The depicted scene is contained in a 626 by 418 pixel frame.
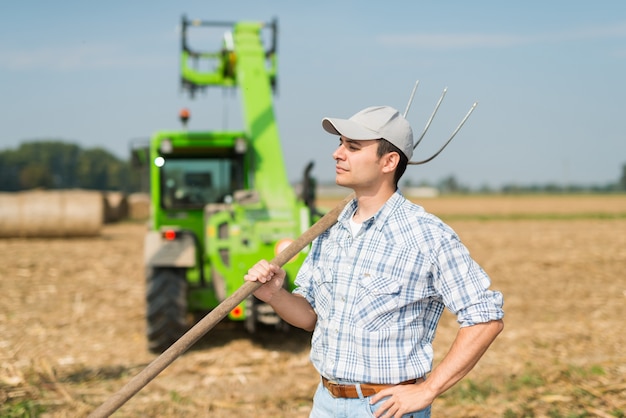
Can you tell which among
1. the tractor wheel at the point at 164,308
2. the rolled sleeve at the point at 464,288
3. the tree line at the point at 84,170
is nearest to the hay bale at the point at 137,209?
the tractor wheel at the point at 164,308

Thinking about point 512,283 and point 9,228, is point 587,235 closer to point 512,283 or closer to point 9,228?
point 512,283

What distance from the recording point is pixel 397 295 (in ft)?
8.03

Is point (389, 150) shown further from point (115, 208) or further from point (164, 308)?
point (115, 208)

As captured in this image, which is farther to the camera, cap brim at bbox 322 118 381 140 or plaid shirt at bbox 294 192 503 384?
cap brim at bbox 322 118 381 140

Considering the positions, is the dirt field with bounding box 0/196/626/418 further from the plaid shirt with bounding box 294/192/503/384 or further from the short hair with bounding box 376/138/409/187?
the short hair with bounding box 376/138/409/187

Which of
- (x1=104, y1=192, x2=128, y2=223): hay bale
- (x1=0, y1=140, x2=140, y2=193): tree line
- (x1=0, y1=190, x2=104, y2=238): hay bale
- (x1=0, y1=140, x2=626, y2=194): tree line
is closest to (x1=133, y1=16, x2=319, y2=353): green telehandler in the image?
(x1=0, y1=190, x2=104, y2=238): hay bale

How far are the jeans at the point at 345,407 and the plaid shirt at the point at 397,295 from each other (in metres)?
0.08

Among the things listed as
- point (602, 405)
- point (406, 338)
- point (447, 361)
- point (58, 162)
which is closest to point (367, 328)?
point (406, 338)

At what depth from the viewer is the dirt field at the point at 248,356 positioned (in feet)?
17.5

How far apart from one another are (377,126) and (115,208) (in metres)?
30.2

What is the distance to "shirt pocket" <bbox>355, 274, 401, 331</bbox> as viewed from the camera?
244 centimetres

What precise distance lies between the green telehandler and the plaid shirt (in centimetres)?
418

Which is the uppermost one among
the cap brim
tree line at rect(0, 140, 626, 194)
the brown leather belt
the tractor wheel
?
the cap brim

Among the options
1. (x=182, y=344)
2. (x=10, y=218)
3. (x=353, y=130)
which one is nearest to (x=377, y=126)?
(x=353, y=130)
